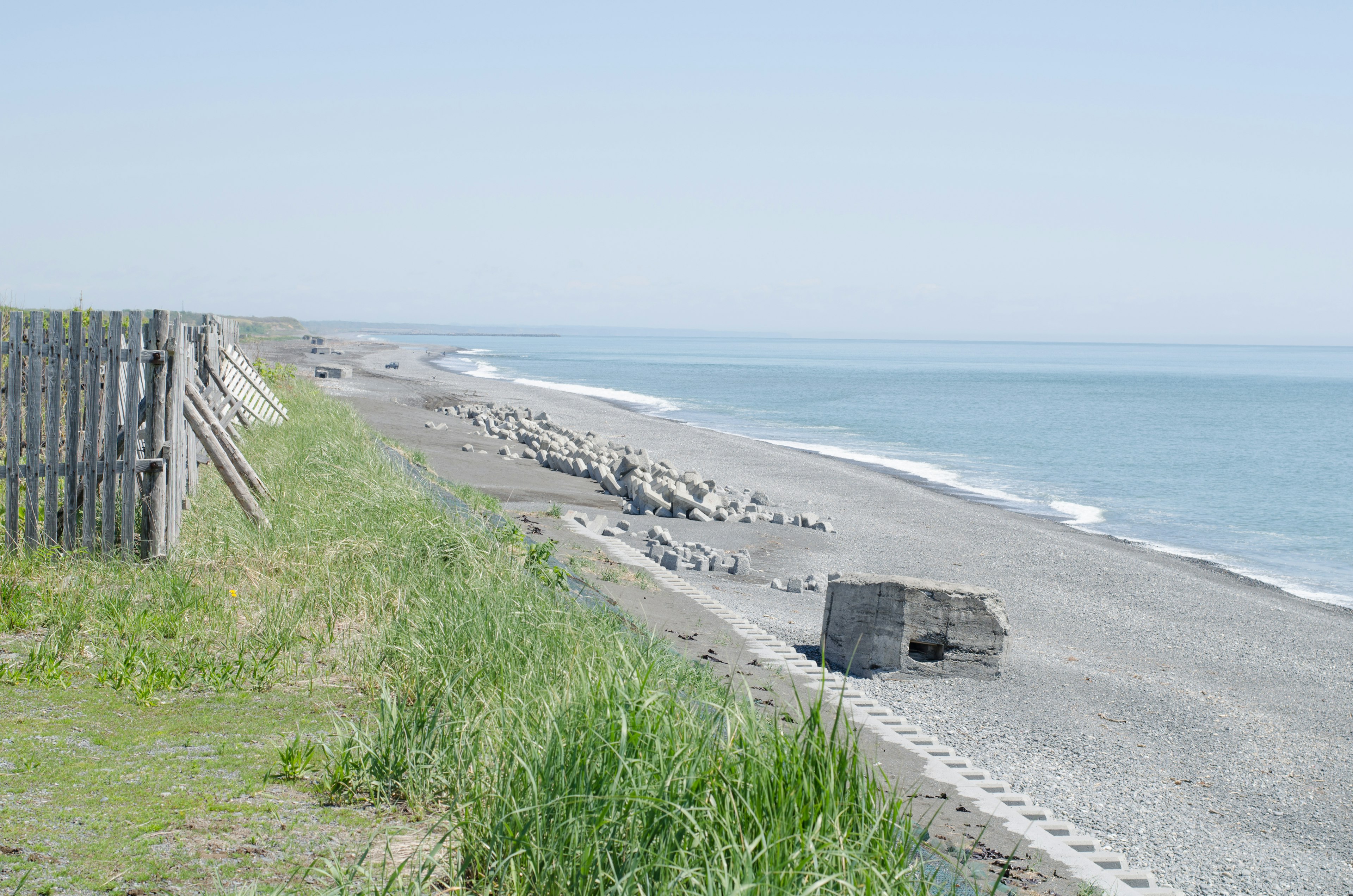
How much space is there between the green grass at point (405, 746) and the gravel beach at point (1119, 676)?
227cm

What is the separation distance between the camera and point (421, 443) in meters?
23.2

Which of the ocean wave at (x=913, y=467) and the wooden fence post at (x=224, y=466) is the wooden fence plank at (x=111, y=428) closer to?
the wooden fence post at (x=224, y=466)

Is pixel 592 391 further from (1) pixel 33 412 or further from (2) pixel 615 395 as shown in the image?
(1) pixel 33 412

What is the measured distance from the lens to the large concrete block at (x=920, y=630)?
9.01 metres

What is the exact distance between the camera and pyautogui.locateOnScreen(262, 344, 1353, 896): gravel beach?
6.50m

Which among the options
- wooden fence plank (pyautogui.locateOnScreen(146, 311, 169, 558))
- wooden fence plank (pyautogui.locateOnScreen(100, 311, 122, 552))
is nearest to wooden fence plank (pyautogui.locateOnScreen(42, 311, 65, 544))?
wooden fence plank (pyautogui.locateOnScreen(100, 311, 122, 552))

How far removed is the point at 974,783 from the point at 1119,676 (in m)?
4.59

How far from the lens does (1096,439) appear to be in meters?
46.9

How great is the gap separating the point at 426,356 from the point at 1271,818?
100160 mm

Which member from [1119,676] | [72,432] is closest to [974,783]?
[1119,676]

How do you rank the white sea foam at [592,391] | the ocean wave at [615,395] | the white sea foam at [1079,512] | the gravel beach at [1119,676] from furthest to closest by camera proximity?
1. the white sea foam at [592,391]
2. the ocean wave at [615,395]
3. the white sea foam at [1079,512]
4. the gravel beach at [1119,676]

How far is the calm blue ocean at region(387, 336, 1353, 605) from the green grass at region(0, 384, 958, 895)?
56.0ft

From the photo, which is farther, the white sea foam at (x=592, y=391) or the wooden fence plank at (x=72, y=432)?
the white sea foam at (x=592, y=391)

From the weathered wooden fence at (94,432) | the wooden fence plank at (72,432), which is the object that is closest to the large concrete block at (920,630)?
the weathered wooden fence at (94,432)
